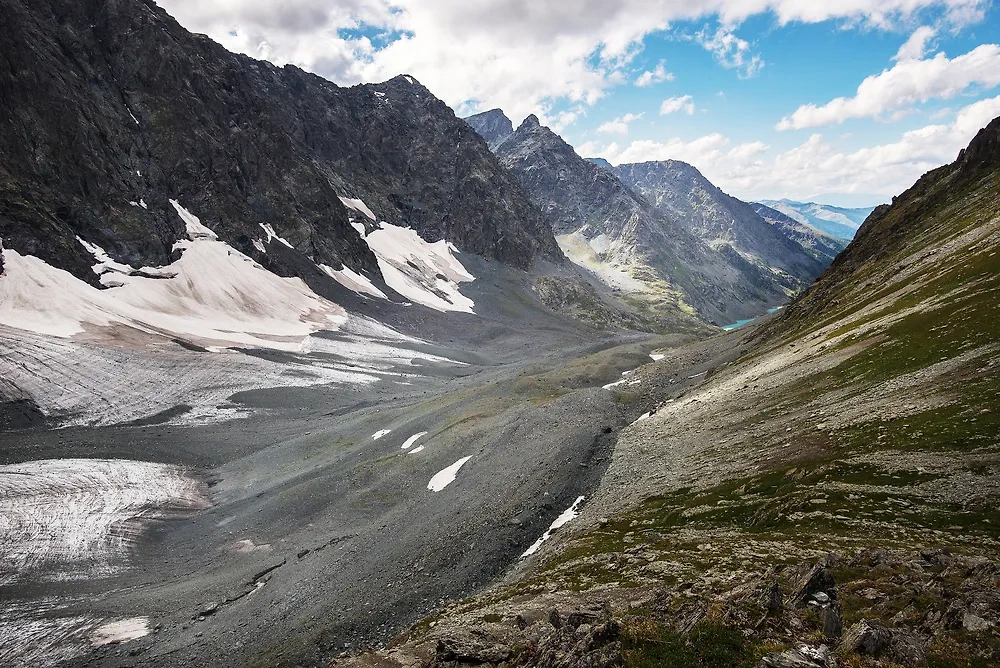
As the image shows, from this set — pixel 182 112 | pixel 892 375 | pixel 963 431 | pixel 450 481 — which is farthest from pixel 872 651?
pixel 182 112

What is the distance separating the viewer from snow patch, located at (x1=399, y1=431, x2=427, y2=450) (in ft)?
222

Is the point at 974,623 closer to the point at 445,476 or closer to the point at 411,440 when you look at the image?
the point at 445,476

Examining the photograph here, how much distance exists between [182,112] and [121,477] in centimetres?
14702

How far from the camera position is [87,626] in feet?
119

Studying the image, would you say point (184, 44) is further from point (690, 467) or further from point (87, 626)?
point (690, 467)

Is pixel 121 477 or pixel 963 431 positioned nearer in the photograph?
pixel 963 431

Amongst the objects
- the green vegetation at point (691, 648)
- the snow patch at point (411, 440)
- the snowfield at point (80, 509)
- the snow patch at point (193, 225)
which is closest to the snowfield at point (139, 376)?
the snowfield at point (80, 509)

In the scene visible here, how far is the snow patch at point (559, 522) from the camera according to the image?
3738cm

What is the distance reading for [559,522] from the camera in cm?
4094

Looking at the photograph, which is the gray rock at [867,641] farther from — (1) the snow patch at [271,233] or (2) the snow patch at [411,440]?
(1) the snow patch at [271,233]

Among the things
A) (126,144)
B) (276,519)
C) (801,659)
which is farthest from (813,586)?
(126,144)

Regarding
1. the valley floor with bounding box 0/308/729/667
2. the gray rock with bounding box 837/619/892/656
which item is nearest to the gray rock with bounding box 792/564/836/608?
the gray rock with bounding box 837/619/892/656

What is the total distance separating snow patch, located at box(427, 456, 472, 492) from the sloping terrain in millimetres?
15730

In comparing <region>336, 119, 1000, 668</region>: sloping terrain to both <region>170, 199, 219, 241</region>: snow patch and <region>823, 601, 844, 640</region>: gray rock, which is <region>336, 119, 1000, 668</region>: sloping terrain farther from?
<region>170, 199, 219, 241</region>: snow patch
